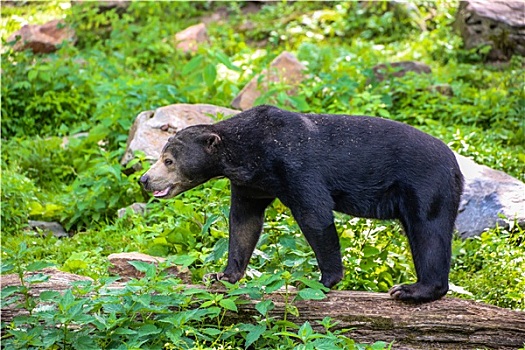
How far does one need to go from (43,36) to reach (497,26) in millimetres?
7036

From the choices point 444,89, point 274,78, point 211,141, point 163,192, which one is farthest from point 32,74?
point 211,141

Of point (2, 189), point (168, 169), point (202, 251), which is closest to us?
point (168, 169)

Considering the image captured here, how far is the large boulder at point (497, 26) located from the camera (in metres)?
12.2

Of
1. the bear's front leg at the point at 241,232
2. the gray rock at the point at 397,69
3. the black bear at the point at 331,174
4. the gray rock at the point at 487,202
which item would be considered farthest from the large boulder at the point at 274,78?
the black bear at the point at 331,174

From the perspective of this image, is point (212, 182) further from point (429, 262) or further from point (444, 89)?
point (444, 89)

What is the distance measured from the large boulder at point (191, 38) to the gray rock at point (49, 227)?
4999 mm

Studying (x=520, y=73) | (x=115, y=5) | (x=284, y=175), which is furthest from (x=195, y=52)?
(x=284, y=175)

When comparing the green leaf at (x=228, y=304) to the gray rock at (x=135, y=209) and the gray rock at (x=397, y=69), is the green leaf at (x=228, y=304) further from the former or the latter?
the gray rock at (x=397, y=69)

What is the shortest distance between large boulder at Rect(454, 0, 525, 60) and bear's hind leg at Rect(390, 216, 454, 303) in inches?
287

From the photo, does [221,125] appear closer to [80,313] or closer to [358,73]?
[80,313]

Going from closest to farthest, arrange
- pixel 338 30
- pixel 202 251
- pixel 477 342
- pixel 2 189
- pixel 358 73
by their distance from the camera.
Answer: pixel 477 342, pixel 202 251, pixel 2 189, pixel 358 73, pixel 338 30

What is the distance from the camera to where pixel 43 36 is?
1345 cm

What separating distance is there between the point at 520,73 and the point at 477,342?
256 inches

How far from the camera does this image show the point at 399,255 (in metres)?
6.98
